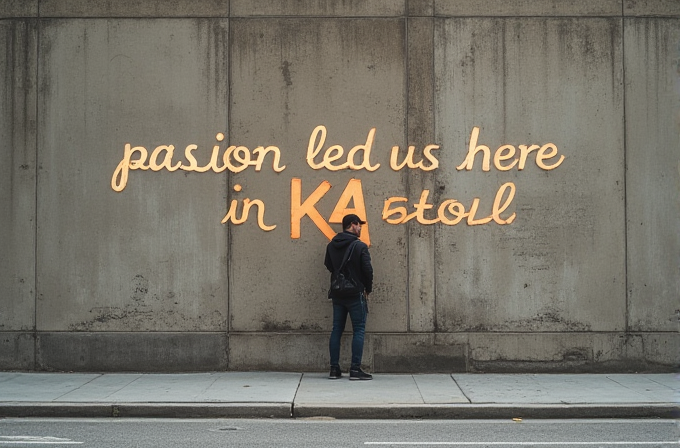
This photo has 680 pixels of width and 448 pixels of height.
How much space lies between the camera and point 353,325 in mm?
11156

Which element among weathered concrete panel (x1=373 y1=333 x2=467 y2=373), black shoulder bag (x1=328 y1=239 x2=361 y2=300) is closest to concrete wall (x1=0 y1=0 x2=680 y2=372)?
weathered concrete panel (x1=373 y1=333 x2=467 y2=373)

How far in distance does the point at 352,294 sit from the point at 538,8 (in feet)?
16.3

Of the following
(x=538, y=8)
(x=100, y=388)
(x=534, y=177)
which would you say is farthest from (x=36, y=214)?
(x=538, y=8)

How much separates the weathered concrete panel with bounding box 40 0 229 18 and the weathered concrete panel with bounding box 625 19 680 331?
6324mm

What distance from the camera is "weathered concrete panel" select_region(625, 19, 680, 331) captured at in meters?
11.7

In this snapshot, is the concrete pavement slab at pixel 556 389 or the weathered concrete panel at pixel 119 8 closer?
the concrete pavement slab at pixel 556 389

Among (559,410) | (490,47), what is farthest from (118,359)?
(490,47)

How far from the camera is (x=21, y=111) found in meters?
11.9

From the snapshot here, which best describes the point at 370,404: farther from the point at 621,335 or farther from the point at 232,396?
the point at 621,335

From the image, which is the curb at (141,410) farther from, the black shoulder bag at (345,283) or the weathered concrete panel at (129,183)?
the weathered concrete panel at (129,183)

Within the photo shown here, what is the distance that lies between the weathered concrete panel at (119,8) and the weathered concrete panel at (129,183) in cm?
14

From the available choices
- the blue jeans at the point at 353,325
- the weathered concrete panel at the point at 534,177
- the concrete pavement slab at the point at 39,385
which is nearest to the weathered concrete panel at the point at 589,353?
the weathered concrete panel at the point at 534,177

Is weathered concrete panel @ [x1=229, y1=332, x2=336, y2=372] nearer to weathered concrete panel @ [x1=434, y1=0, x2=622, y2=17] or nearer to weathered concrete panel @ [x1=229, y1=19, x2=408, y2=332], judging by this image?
weathered concrete panel @ [x1=229, y1=19, x2=408, y2=332]

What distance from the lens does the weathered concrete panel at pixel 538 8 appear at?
11859mm
